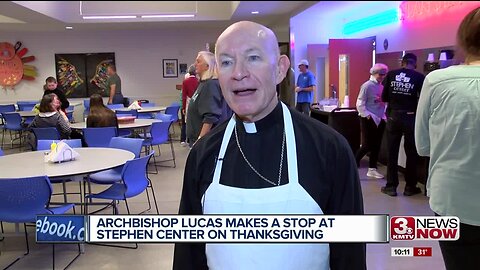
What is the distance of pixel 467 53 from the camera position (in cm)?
106

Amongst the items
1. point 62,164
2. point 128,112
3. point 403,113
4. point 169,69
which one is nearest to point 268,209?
point 62,164

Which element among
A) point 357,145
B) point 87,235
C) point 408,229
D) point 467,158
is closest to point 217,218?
point 87,235

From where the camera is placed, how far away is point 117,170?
305cm

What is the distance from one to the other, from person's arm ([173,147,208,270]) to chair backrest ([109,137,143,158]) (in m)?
2.20

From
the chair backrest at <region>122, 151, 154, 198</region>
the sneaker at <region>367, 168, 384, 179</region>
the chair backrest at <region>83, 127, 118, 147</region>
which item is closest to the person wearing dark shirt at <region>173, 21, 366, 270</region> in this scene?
the chair backrest at <region>122, 151, 154, 198</region>

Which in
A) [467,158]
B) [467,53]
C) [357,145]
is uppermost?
[467,53]

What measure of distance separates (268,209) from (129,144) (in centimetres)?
243

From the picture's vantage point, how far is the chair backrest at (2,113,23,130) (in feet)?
15.1

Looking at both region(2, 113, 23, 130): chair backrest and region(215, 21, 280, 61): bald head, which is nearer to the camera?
region(215, 21, 280, 61): bald head

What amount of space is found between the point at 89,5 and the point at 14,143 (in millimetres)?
4883

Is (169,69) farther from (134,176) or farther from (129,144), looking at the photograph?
(134,176)

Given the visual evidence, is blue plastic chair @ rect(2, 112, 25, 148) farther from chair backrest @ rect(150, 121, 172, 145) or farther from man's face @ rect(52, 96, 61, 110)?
chair backrest @ rect(150, 121, 172, 145)

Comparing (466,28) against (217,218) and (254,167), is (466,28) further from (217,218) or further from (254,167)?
(217,218)

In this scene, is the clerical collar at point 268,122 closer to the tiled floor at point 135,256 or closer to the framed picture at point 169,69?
the tiled floor at point 135,256
